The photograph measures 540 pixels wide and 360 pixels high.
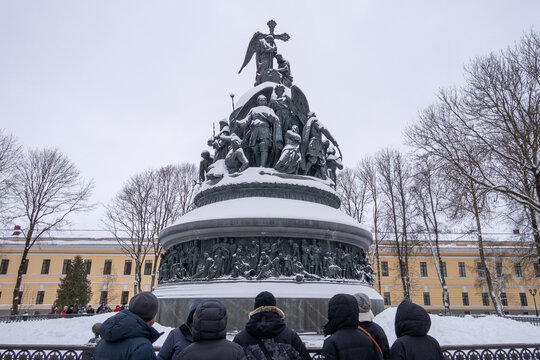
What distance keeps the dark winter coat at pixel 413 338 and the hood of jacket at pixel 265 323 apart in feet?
3.09

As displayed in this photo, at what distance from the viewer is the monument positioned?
8.57 m

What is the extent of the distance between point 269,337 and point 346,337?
24.3 inches

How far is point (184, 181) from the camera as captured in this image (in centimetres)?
2927

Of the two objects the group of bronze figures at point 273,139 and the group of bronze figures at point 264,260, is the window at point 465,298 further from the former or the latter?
the group of bronze figures at point 264,260

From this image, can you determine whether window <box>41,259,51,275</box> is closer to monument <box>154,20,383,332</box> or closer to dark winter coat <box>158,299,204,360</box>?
monument <box>154,20,383,332</box>

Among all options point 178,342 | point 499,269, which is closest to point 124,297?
point 499,269

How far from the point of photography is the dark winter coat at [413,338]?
3098 millimetres

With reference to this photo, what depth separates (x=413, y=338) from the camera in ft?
10.5

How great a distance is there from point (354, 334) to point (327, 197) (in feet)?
27.6

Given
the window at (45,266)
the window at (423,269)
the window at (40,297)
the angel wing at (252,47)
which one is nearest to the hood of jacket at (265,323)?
the angel wing at (252,47)

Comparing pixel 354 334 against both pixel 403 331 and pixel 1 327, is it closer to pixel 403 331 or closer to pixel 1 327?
pixel 403 331

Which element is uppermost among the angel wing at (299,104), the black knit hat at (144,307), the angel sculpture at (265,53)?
the angel sculpture at (265,53)

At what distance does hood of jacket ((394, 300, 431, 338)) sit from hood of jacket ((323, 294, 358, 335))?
0.38 meters

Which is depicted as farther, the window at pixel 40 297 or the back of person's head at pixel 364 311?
the window at pixel 40 297
